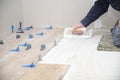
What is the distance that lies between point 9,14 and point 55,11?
0.57 meters

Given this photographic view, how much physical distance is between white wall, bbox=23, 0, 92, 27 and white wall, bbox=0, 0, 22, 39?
11 cm

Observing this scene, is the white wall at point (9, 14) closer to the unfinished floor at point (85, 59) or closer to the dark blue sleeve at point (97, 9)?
the unfinished floor at point (85, 59)

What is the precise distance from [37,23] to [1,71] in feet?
5.33

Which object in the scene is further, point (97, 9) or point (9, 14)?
point (9, 14)

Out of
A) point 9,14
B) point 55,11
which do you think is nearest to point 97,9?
point 55,11

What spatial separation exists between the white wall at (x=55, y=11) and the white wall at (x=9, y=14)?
11 cm

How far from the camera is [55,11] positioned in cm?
321

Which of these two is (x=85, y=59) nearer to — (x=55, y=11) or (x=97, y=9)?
(x=97, y=9)

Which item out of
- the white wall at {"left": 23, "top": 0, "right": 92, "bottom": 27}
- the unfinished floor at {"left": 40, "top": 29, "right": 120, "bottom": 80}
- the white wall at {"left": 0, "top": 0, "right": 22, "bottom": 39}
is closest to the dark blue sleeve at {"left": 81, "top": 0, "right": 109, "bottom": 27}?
the unfinished floor at {"left": 40, "top": 29, "right": 120, "bottom": 80}

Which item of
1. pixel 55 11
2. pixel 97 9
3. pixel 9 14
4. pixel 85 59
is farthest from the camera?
pixel 55 11

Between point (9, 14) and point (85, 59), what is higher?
point (9, 14)

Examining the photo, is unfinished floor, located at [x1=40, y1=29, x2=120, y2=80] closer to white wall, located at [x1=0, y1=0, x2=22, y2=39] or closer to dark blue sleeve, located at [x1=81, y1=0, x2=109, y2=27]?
dark blue sleeve, located at [x1=81, y1=0, x2=109, y2=27]

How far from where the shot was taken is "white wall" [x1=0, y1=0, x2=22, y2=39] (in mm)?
2881

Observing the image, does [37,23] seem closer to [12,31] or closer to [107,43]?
[12,31]
